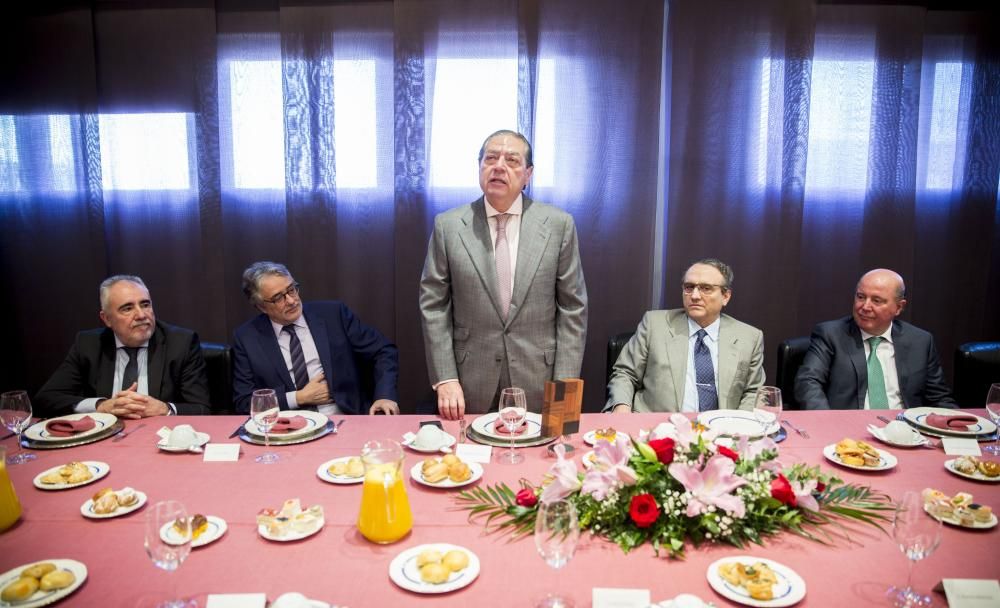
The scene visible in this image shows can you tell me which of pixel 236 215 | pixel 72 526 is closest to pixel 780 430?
pixel 72 526

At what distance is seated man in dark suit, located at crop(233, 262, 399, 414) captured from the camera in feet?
9.45

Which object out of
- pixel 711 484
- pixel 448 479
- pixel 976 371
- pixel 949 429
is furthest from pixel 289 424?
pixel 976 371

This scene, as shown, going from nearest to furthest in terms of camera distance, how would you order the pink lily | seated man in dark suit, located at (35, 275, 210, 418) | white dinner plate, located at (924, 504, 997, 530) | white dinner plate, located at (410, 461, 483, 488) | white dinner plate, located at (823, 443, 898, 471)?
the pink lily, white dinner plate, located at (924, 504, 997, 530), white dinner plate, located at (410, 461, 483, 488), white dinner plate, located at (823, 443, 898, 471), seated man in dark suit, located at (35, 275, 210, 418)

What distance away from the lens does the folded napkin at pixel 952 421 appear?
212 cm

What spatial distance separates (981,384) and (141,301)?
3550 millimetres

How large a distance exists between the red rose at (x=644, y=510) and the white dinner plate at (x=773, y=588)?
0.14 metres

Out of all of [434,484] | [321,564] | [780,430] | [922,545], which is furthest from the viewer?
[780,430]

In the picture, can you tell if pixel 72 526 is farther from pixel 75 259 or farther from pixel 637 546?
pixel 75 259

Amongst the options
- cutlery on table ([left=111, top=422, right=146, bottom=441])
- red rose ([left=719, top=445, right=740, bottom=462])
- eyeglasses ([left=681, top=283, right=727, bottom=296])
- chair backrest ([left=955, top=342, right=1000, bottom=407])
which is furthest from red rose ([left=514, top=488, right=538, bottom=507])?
chair backrest ([left=955, top=342, right=1000, bottom=407])

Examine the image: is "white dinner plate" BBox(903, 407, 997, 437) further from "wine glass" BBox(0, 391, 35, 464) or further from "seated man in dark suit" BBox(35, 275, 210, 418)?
"wine glass" BBox(0, 391, 35, 464)

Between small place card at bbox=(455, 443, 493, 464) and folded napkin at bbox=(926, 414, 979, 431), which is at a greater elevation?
folded napkin at bbox=(926, 414, 979, 431)

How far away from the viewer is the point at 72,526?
152 cm

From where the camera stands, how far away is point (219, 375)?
Result: 2.93m

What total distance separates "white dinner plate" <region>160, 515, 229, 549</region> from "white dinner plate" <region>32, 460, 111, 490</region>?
1.49 ft
